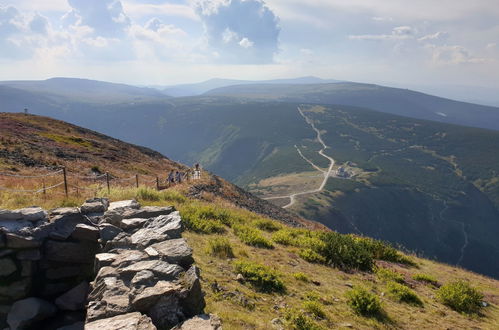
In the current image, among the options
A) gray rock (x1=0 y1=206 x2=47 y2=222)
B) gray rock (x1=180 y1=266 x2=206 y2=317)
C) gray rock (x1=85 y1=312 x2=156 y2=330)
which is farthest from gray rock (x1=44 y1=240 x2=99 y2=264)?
gray rock (x1=180 y1=266 x2=206 y2=317)

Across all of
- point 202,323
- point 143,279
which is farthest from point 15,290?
point 202,323

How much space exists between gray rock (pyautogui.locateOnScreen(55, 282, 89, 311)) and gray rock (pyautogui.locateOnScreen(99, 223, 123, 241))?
1.51 meters

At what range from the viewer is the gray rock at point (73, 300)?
357 inches

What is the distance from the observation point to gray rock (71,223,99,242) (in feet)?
32.7

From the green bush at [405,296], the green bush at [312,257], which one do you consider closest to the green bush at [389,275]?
the green bush at [405,296]

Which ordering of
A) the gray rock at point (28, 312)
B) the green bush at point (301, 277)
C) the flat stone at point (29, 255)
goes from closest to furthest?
1. the gray rock at point (28, 312)
2. the flat stone at point (29, 255)
3. the green bush at point (301, 277)

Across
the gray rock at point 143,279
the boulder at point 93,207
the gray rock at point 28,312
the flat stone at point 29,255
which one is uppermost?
the boulder at point 93,207

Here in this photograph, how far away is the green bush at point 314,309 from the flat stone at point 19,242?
7.67 metres

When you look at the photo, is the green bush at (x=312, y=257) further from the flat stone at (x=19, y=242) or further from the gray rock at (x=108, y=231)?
the flat stone at (x=19, y=242)

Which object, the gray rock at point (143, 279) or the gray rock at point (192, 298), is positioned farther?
the gray rock at point (143, 279)

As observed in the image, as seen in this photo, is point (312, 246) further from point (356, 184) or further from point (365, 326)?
point (356, 184)

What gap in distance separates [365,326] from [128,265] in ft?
21.6

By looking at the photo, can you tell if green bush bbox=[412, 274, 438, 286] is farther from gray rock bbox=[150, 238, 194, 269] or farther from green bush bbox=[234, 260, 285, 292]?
gray rock bbox=[150, 238, 194, 269]

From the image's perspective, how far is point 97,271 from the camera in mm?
8945
